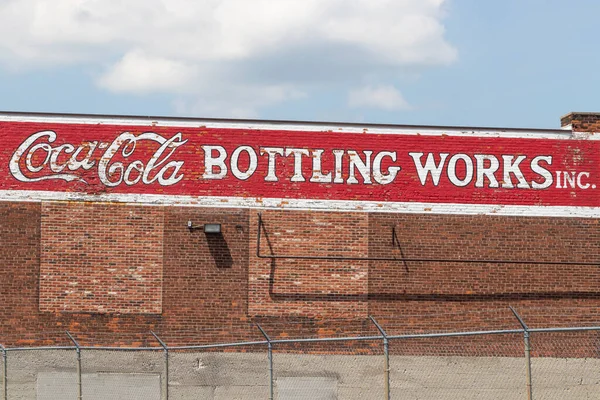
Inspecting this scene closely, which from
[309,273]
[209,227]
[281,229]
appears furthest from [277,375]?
[209,227]

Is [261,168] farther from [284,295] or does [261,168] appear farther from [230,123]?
[284,295]

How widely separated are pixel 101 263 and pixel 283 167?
4569 mm

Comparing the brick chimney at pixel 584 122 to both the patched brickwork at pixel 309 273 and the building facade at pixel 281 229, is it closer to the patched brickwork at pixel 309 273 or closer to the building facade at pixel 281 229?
the building facade at pixel 281 229

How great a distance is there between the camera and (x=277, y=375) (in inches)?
850

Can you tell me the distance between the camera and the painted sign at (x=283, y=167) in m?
22.3

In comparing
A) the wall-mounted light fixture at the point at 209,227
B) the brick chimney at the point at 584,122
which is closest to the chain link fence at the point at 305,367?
the wall-mounted light fixture at the point at 209,227

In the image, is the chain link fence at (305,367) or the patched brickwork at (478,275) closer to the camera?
the chain link fence at (305,367)

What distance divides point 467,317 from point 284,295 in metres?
4.09

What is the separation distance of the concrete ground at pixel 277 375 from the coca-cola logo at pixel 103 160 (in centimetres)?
388

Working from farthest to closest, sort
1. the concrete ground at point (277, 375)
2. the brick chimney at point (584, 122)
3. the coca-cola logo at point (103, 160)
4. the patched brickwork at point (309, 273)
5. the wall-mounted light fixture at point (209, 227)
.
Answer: the brick chimney at point (584, 122) → the coca-cola logo at point (103, 160) → the patched brickwork at point (309, 273) → the wall-mounted light fixture at point (209, 227) → the concrete ground at point (277, 375)

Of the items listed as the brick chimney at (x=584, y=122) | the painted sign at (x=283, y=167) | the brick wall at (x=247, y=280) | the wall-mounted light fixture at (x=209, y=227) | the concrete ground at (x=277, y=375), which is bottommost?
the concrete ground at (x=277, y=375)

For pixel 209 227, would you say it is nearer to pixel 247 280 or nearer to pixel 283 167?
pixel 247 280

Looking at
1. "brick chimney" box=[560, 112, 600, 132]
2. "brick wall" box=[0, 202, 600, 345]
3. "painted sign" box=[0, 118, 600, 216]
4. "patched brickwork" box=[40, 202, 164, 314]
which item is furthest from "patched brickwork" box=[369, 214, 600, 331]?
A: "patched brickwork" box=[40, 202, 164, 314]

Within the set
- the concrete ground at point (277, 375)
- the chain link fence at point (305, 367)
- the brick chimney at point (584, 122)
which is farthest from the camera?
the brick chimney at point (584, 122)
